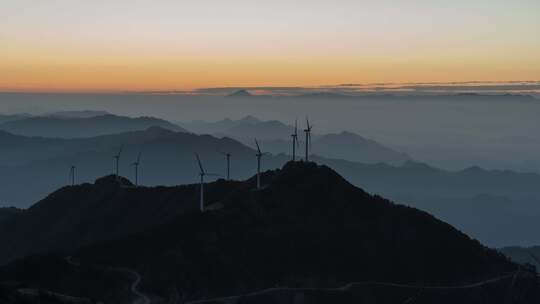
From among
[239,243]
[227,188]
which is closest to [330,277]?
[239,243]

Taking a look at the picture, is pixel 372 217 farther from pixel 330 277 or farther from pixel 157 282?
pixel 157 282

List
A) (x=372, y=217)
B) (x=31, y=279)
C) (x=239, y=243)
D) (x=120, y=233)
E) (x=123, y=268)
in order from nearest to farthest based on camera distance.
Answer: (x=31, y=279) → (x=123, y=268) → (x=239, y=243) → (x=372, y=217) → (x=120, y=233)

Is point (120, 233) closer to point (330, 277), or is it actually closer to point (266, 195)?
point (266, 195)

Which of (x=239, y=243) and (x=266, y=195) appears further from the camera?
(x=266, y=195)

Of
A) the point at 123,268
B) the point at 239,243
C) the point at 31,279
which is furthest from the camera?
the point at 239,243

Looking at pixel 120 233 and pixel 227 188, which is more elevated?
pixel 227 188

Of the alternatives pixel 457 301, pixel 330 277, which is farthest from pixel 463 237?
pixel 330 277
